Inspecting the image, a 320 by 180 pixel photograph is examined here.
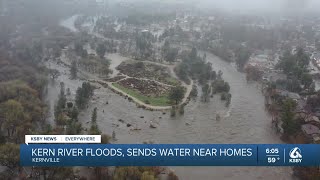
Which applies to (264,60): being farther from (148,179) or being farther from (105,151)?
(105,151)

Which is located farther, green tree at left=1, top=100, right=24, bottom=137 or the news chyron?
green tree at left=1, top=100, right=24, bottom=137

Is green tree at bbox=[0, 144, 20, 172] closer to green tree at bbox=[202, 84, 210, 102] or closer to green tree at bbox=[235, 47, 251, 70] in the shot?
green tree at bbox=[202, 84, 210, 102]

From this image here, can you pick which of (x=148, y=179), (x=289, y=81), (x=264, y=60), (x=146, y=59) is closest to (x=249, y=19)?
(x=264, y=60)

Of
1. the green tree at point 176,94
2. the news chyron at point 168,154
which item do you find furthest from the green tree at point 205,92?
the news chyron at point 168,154

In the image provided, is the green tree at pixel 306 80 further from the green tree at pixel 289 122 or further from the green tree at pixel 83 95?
the green tree at pixel 83 95

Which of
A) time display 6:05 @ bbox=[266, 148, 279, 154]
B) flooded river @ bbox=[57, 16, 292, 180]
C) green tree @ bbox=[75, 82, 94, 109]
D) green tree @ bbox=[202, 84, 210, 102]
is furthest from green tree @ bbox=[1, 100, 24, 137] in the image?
time display 6:05 @ bbox=[266, 148, 279, 154]

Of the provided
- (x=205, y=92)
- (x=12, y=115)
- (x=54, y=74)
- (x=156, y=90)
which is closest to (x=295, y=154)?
(x=12, y=115)
